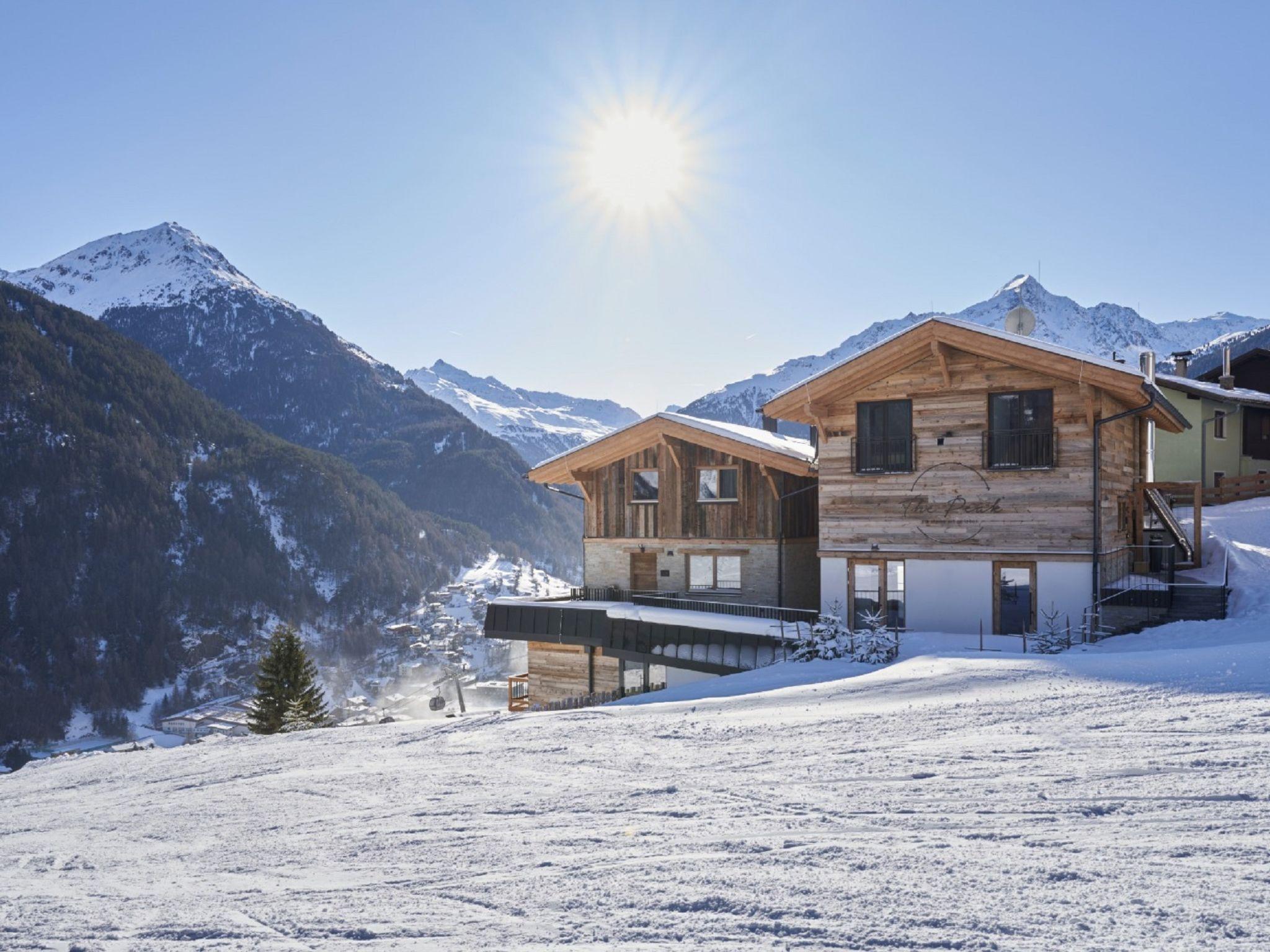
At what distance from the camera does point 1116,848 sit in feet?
15.9

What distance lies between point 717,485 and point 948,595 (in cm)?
745

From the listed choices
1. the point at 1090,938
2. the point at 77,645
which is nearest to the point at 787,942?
the point at 1090,938

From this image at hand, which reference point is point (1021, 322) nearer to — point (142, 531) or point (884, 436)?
point (884, 436)

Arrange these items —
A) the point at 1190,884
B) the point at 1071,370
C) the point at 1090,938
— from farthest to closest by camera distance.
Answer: the point at 1071,370, the point at 1190,884, the point at 1090,938

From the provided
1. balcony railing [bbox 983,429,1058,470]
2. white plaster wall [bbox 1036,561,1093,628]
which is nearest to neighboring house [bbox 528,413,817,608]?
balcony railing [bbox 983,429,1058,470]

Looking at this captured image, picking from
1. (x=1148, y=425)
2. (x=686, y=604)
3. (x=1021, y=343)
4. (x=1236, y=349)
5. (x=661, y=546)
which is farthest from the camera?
(x=1236, y=349)

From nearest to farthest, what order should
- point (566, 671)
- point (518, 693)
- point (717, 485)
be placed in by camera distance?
point (566, 671)
point (717, 485)
point (518, 693)

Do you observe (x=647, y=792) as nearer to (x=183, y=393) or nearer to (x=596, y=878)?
(x=596, y=878)

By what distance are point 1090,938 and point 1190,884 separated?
2.70 ft

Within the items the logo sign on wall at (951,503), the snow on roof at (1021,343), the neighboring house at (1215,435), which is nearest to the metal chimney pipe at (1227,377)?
the neighboring house at (1215,435)

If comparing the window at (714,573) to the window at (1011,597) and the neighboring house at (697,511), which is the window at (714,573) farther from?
the window at (1011,597)

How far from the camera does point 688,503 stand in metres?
23.8

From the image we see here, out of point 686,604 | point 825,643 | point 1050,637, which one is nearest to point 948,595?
point 1050,637

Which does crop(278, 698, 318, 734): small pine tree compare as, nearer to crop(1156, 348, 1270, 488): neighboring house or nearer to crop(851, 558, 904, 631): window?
crop(851, 558, 904, 631): window
